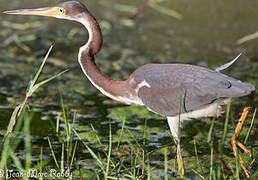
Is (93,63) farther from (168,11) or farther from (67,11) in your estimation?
(168,11)

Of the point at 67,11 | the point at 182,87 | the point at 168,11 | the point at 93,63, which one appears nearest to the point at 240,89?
the point at 182,87

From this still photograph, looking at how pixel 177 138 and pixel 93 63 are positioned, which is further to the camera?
pixel 93 63

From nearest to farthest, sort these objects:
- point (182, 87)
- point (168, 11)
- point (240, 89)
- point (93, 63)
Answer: point (240, 89) → point (182, 87) → point (93, 63) → point (168, 11)

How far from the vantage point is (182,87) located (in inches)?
126

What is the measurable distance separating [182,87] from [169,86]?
0.10m

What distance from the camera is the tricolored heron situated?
3.13 metres

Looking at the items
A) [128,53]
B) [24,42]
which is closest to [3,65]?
[24,42]

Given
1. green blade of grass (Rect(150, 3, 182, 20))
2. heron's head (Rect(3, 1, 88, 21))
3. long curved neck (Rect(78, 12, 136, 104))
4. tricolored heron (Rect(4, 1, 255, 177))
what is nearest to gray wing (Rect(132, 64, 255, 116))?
tricolored heron (Rect(4, 1, 255, 177))

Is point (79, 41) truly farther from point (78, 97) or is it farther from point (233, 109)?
point (233, 109)

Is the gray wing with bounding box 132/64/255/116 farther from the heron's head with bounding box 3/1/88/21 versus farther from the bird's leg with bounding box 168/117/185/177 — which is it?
the heron's head with bounding box 3/1/88/21

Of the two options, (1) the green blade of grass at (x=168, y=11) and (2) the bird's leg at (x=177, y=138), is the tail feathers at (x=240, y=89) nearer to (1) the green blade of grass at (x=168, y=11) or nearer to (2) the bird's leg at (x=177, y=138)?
(2) the bird's leg at (x=177, y=138)

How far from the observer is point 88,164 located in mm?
3438

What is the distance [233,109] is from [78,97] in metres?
1.63

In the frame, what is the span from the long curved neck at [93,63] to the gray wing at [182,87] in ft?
0.49
